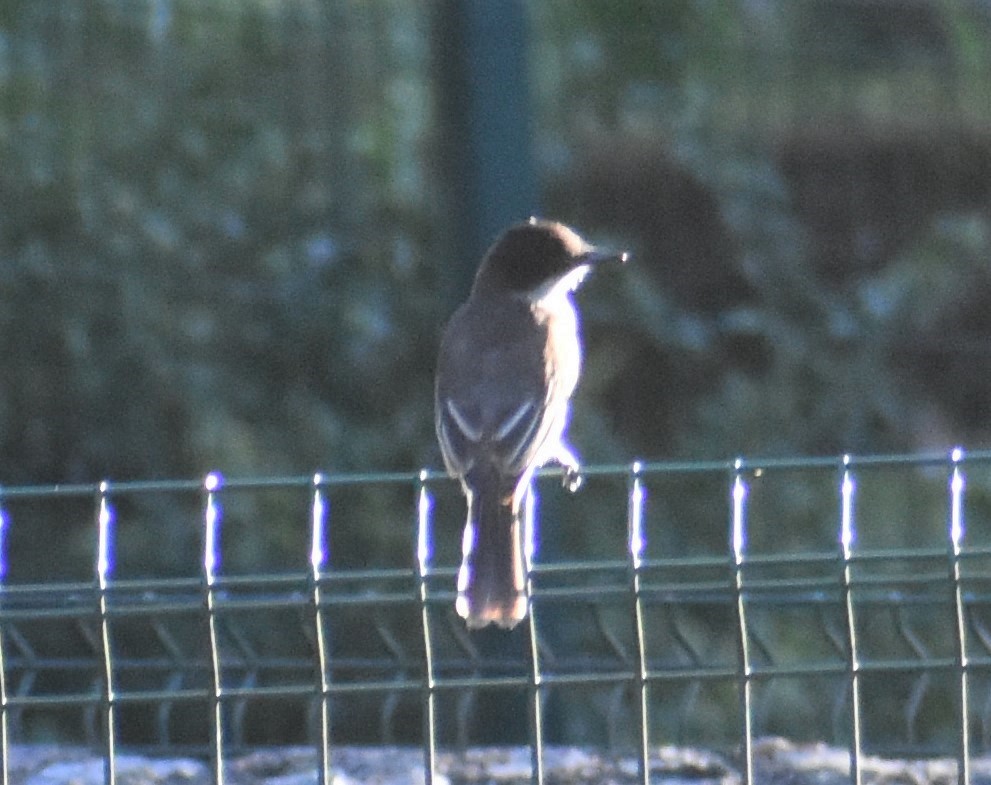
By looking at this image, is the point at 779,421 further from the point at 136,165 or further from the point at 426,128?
the point at 136,165

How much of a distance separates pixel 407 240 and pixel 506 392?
258 centimetres

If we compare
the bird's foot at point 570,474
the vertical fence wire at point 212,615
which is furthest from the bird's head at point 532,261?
the vertical fence wire at point 212,615

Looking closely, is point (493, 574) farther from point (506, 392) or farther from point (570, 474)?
point (506, 392)

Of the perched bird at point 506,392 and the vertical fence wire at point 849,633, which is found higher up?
the perched bird at point 506,392

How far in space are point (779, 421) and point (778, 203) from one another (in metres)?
0.87

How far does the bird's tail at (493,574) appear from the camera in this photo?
3320mm

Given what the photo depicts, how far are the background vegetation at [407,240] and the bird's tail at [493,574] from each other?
2153mm

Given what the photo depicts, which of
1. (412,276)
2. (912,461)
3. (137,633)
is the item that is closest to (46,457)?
(137,633)

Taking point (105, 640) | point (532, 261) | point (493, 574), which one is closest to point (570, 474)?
point (493, 574)

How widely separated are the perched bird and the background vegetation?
75 cm

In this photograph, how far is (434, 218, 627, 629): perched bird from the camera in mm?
3523

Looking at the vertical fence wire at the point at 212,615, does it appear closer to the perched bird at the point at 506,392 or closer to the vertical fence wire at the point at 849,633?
the perched bird at the point at 506,392

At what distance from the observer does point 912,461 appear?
117 inches

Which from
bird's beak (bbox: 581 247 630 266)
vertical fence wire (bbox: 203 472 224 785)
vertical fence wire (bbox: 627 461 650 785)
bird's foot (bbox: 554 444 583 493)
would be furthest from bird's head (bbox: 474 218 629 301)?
vertical fence wire (bbox: 203 472 224 785)
